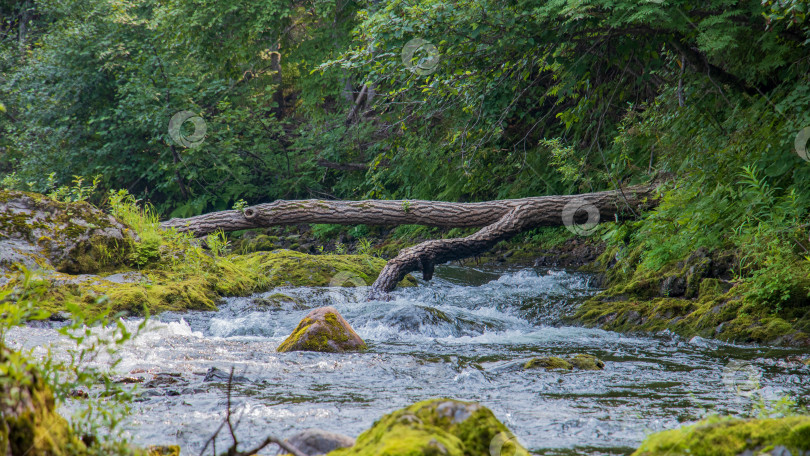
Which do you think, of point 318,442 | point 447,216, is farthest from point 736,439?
point 447,216

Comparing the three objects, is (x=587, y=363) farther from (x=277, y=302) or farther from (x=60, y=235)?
(x=60, y=235)

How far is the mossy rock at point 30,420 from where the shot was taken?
5.58 feet

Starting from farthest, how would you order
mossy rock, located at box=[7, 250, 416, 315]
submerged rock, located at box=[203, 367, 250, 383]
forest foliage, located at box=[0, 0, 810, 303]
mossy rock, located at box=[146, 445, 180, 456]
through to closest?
1. mossy rock, located at box=[7, 250, 416, 315]
2. forest foliage, located at box=[0, 0, 810, 303]
3. submerged rock, located at box=[203, 367, 250, 383]
4. mossy rock, located at box=[146, 445, 180, 456]

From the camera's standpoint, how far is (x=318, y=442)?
2451 millimetres

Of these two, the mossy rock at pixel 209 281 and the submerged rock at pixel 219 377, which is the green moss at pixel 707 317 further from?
the submerged rock at pixel 219 377

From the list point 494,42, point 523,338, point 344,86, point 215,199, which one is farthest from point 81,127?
point 523,338

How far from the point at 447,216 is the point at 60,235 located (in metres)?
5.80

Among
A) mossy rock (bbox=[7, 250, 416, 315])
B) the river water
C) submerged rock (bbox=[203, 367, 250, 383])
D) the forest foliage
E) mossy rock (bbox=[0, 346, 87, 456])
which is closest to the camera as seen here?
mossy rock (bbox=[0, 346, 87, 456])

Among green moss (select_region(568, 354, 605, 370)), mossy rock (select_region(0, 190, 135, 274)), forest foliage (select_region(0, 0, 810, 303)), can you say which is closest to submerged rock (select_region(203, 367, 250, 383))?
green moss (select_region(568, 354, 605, 370))

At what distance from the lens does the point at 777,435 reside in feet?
6.79

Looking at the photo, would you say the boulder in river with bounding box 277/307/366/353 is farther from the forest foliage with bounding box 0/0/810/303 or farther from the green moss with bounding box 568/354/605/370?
the forest foliage with bounding box 0/0/810/303

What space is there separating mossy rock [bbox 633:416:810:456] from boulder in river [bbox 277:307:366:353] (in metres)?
3.59

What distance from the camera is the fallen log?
9336 mm

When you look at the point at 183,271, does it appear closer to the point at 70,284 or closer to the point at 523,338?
the point at 70,284
